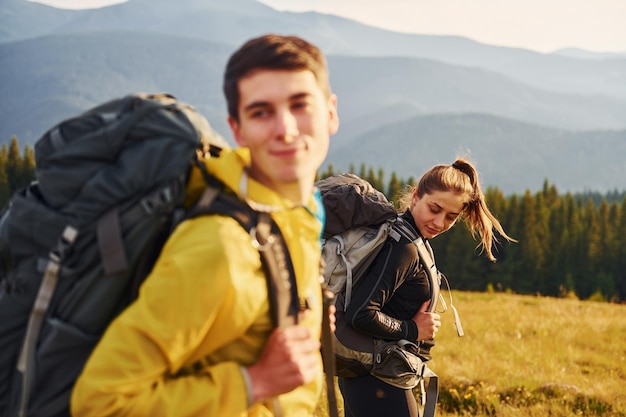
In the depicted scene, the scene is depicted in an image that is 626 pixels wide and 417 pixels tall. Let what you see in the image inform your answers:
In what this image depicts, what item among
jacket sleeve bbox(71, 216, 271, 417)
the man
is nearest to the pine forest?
the man

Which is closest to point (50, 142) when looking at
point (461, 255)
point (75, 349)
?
point (75, 349)

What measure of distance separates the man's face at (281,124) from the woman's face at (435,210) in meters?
2.71

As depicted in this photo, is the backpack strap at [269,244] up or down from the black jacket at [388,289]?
up

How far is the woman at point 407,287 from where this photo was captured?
183 inches

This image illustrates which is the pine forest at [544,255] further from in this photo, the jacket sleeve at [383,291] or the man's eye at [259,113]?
the man's eye at [259,113]

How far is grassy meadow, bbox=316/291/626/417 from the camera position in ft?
25.7

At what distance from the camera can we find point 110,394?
78.7 inches

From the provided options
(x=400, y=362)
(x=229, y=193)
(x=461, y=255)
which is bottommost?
(x=461, y=255)

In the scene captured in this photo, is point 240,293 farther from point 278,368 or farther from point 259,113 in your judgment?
point 259,113

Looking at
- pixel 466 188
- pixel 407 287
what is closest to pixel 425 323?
pixel 407 287

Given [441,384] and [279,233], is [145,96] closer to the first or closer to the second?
[279,233]

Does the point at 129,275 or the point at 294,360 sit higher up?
the point at 129,275

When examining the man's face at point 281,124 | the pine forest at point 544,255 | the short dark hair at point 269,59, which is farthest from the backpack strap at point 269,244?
the pine forest at point 544,255

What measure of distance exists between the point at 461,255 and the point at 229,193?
270ft
